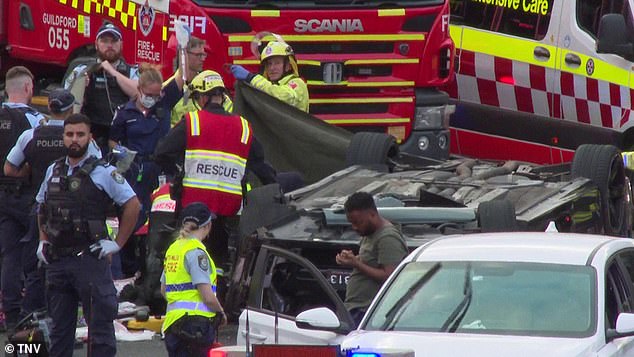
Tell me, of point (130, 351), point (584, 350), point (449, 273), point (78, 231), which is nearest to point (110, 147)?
point (130, 351)

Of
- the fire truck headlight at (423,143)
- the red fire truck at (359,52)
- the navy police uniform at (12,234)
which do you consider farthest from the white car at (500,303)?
the red fire truck at (359,52)

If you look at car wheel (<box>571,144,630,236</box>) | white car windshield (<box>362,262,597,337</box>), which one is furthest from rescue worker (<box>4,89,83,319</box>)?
car wheel (<box>571,144,630,236</box>)

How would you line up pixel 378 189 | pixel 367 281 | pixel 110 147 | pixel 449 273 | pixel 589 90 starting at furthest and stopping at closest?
pixel 589 90
pixel 110 147
pixel 378 189
pixel 367 281
pixel 449 273

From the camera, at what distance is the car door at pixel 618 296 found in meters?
6.84

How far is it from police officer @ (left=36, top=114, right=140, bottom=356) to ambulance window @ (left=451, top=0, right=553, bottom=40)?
6520mm

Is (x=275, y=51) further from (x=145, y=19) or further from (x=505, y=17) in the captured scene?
(x=505, y=17)

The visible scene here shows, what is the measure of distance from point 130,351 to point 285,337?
275 cm

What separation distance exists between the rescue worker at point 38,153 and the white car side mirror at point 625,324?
14.8 feet

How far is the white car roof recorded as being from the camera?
7.24 m

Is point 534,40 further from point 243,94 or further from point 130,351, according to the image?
point 130,351

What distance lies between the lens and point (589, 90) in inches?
556

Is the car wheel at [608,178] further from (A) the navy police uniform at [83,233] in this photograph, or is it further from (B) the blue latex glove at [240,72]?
(A) the navy police uniform at [83,233]

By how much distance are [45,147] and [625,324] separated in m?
4.69

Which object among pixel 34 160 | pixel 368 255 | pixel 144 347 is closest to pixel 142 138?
pixel 34 160
